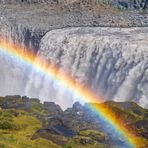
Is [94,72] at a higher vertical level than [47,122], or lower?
lower

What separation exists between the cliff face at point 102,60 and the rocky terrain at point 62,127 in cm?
1054

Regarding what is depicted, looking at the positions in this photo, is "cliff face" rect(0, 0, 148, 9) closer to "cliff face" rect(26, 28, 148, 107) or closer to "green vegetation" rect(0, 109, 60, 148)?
"cliff face" rect(26, 28, 148, 107)

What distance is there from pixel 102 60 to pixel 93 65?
1.44m

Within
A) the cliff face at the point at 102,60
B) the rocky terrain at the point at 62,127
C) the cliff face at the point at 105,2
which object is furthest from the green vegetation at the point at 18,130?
the cliff face at the point at 105,2

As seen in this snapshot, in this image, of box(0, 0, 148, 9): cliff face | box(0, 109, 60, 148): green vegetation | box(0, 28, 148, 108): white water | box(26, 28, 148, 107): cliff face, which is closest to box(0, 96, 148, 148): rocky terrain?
box(0, 109, 60, 148): green vegetation

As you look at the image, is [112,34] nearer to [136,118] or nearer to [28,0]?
[28,0]

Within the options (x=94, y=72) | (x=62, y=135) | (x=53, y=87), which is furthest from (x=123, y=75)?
(x=62, y=135)

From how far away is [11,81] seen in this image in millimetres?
58250

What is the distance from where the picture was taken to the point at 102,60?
50438mm

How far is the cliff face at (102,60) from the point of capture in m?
46.6

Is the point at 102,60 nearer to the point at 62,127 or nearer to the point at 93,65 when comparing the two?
the point at 93,65

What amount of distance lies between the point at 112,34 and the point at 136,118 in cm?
2134

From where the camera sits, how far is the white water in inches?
1843

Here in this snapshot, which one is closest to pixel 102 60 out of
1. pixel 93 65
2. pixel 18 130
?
pixel 93 65
